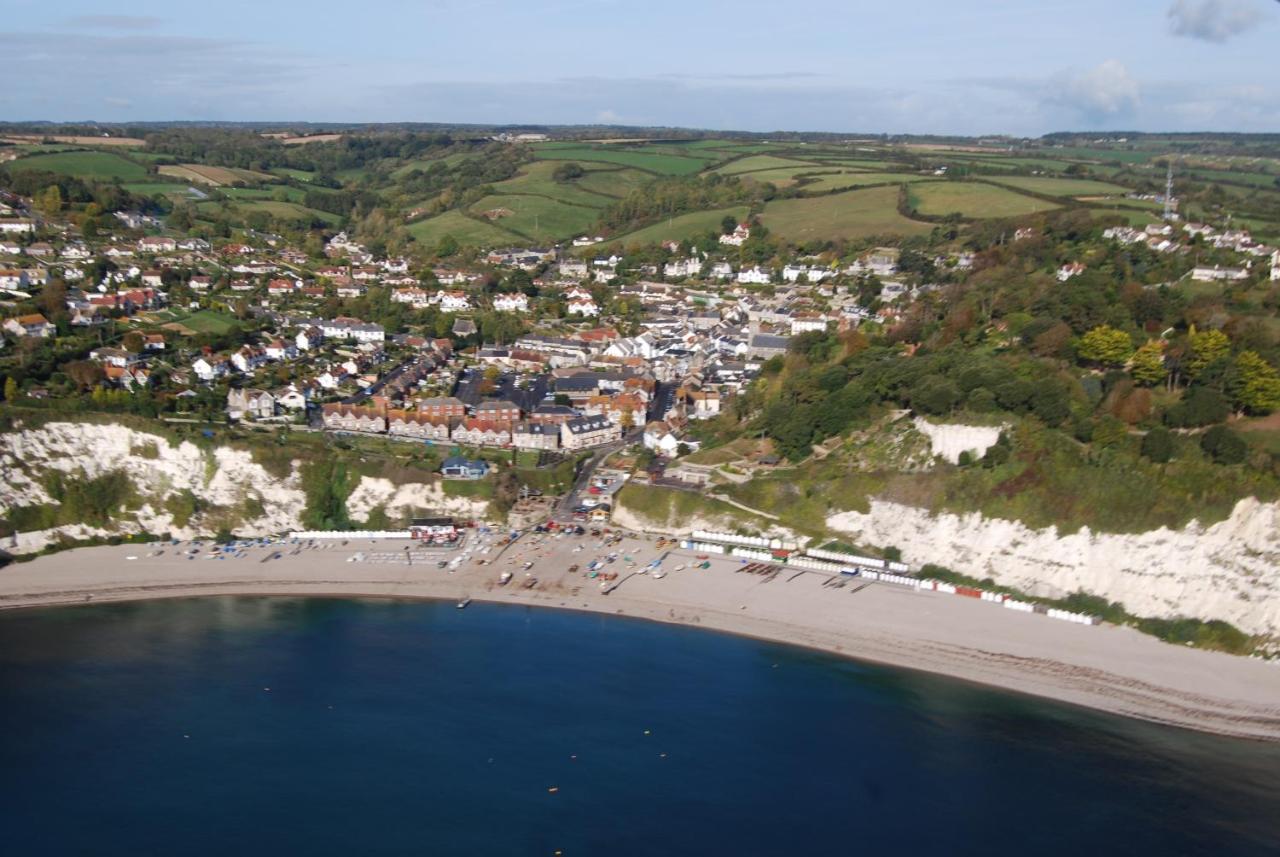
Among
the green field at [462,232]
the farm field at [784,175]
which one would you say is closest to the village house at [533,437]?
the green field at [462,232]

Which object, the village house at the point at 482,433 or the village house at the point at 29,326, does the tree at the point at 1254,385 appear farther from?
the village house at the point at 29,326

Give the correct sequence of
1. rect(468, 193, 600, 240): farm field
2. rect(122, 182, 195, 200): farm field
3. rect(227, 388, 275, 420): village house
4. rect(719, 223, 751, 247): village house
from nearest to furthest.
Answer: rect(227, 388, 275, 420): village house < rect(719, 223, 751, 247): village house < rect(122, 182, 195, 200): farm field < rect(468, 193, 600, 240): farm field

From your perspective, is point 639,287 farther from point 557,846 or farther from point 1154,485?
point 557,846

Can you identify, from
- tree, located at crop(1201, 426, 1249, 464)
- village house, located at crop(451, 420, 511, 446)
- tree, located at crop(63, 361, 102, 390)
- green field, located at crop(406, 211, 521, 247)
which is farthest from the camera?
green field, located at crop(406, 211, 521, 247)

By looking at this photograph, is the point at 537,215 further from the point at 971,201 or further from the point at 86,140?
the point at 86,140

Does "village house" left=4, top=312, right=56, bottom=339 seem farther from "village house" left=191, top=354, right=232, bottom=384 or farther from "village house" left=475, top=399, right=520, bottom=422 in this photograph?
"village house" left=475, top=399, right=520, bottom=422

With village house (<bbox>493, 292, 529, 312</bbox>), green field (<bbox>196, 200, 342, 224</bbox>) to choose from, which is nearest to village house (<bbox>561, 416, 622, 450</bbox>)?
village house (<bbox>493, 292, 529, 312</bbox>)
